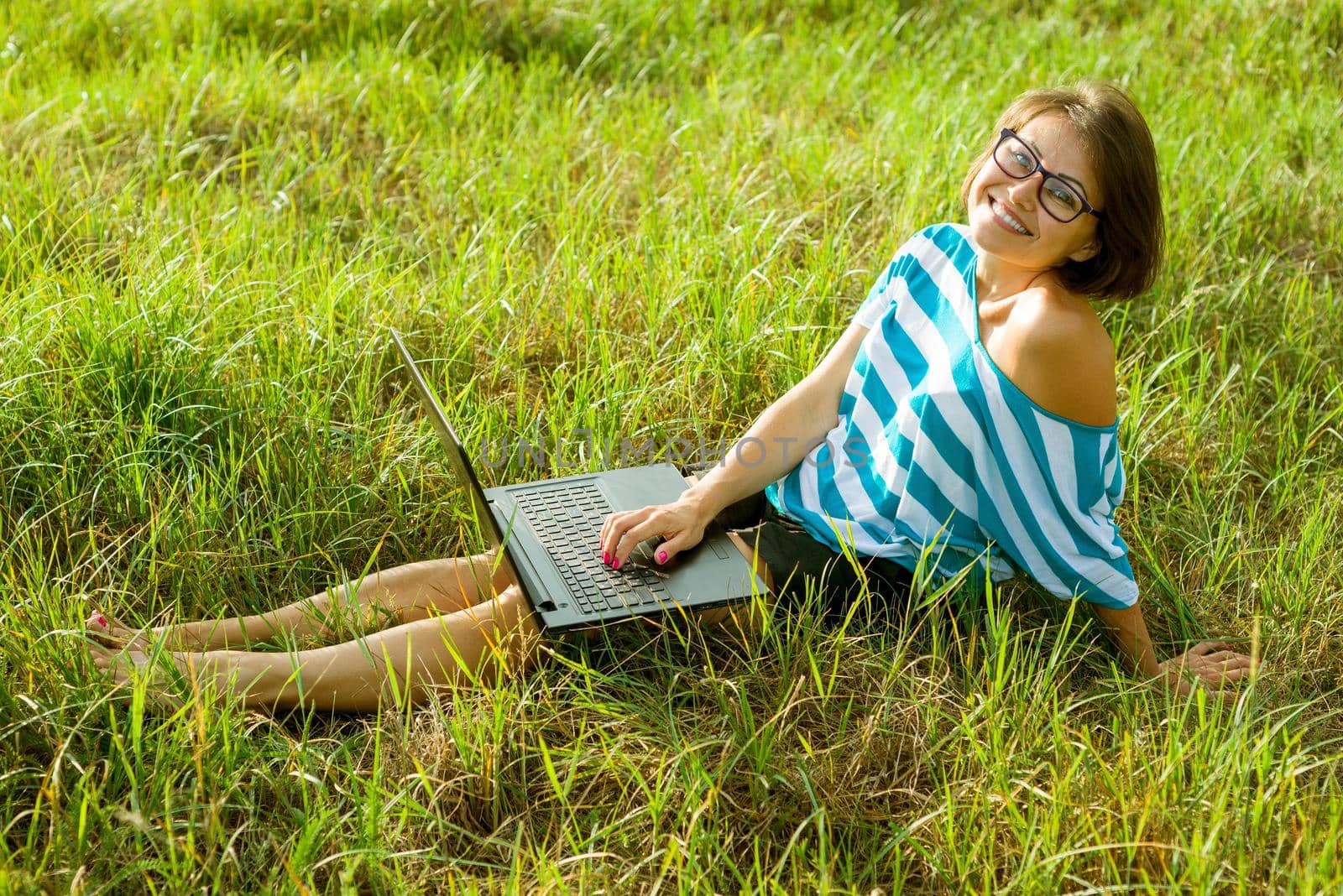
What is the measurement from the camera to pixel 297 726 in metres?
2.29

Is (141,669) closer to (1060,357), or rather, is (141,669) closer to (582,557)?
(582,557)

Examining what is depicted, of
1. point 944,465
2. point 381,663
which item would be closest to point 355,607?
point 381,663

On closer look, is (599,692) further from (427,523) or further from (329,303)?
(329,303)

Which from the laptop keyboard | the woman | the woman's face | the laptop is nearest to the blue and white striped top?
the woman

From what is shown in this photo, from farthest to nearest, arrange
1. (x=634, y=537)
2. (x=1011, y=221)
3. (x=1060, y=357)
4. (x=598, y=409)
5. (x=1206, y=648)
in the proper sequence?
(x=598, y=409) < (x=1206, y=648) < (x=634, y=537) < (x=1011, y=221) < (x=1060, y=357)

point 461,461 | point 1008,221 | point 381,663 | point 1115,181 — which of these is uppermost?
point 1115,181

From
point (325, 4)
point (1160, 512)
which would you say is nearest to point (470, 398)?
point (1160, 512)

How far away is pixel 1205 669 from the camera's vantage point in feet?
7.87

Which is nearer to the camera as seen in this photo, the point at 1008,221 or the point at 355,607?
the point at 1008,221

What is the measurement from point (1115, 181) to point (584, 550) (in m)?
1.15

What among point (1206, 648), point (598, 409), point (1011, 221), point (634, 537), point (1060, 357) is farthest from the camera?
point (598, 409)

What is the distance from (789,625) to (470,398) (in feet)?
3.82

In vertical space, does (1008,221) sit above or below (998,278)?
above

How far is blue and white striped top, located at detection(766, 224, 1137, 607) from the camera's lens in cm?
220
